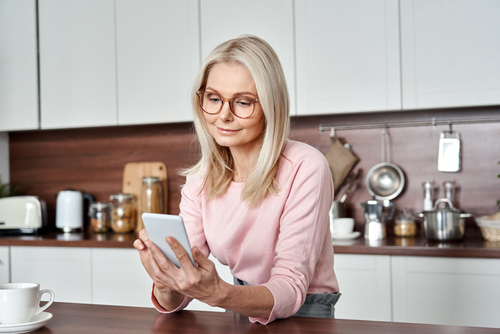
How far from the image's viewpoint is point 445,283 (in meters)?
1.97

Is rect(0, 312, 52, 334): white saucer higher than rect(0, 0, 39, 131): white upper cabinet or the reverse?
the reverse

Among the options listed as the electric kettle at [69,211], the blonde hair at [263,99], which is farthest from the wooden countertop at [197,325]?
the electric kettle at [69,211]

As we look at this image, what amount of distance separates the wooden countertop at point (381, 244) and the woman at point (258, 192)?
2.91ft

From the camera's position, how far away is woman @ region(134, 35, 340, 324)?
105 cm

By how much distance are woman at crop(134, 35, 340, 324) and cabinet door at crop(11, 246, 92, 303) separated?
138 centimetres

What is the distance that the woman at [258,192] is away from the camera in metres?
1.05

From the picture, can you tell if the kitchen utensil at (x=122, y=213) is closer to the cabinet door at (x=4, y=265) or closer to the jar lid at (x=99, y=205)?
the jar lid at (x=99, y=205)

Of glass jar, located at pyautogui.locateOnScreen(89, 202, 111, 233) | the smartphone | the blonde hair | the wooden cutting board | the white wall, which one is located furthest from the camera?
the white wall

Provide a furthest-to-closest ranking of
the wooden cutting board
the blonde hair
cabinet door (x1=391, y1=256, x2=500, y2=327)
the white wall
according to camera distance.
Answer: the white wall
the wooden cutting board
cabinet door (x1=391, y1=256, x2=500, y2=327)
the blonde hair


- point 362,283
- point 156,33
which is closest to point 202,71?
point 362,283

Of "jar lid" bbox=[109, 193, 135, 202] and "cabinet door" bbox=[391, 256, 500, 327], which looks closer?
"cabinet door" bbox=[391, 256, 500, 327]

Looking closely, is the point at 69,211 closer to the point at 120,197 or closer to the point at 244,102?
the point at 120,197

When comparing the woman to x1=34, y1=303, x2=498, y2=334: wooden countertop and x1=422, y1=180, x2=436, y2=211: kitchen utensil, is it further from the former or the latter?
x1=422, y1=180, x2=436, y2=211: kitchen utensil

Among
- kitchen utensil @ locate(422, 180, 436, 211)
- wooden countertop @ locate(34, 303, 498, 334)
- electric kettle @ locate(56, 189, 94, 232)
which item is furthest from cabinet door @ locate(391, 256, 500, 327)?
electric kettle @ locate(56, 189, 94, 232)
